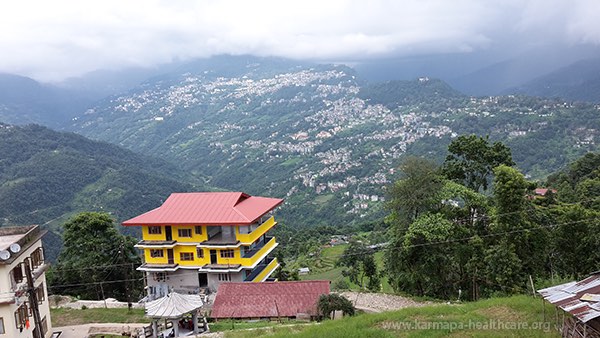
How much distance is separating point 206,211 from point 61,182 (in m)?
72.4

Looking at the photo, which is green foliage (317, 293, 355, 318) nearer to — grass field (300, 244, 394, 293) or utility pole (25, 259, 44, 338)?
utility pole (25, 259, 44, 338)

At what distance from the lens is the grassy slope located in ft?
45.9

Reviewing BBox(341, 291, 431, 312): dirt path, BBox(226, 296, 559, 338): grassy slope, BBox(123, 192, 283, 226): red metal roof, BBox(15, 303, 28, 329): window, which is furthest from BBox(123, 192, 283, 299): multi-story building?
BBox(226, 296, 559, 338): grassy slope

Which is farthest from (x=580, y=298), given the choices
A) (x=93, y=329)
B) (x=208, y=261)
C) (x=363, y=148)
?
(x=363, y=148)

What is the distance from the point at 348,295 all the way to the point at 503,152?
1159 centimetres

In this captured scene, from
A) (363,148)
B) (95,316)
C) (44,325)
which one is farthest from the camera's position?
(363,148)

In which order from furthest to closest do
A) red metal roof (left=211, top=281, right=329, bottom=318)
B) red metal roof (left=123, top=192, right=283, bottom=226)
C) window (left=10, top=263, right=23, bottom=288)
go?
red metal roof (left=123, top=192, right=283, bottom=226) < red metal roof (left=211, top=281, right=329, bottom=318) < window (left=10, top=263, right=23, bottom=288)

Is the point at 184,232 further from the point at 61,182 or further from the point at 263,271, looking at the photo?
the point at 61,182

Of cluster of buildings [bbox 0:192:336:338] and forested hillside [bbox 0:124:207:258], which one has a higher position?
cluster of buildings [bbox 0:192:336:338]

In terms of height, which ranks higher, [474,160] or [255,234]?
[474,160]

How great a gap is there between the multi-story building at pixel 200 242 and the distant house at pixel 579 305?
16508 mm

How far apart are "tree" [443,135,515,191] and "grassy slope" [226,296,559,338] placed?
1041cm

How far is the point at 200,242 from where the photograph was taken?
27.1 m

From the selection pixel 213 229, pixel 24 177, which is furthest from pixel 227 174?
pixel 213 229
